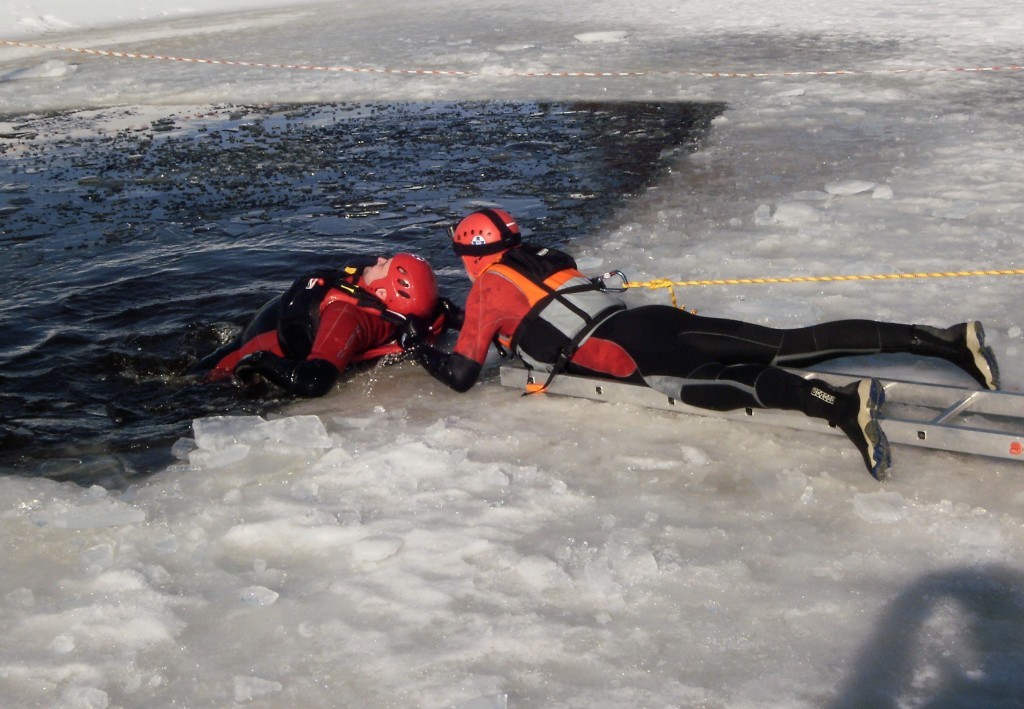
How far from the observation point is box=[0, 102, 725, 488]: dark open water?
5625 mm

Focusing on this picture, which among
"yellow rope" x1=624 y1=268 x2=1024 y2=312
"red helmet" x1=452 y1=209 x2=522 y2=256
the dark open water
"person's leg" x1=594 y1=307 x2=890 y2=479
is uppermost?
"red helmet" x1=452 y1=209 x2=522 y2=256

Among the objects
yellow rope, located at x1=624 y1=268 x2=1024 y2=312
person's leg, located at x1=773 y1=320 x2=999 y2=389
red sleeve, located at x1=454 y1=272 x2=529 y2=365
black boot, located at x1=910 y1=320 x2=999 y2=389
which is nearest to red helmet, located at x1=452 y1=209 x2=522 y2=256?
red sleeve, located at x1=454 y1=272 x2=529 y2=365

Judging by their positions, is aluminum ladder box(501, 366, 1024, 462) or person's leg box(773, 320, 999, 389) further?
person's leg box(773, 320, 999, 389)

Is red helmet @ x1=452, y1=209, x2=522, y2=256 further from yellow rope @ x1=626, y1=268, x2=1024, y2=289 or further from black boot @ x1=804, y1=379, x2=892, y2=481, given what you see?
black boot @ x1=804, y1=379, x2=892, y2=481

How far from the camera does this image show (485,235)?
16.4 feet

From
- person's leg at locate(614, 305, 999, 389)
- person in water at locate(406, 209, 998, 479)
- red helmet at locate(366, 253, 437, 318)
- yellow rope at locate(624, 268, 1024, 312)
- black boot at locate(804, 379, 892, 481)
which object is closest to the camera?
black boot at locate(804, 379, 892, 481)

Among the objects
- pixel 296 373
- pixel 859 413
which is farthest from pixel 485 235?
pixel 859 413

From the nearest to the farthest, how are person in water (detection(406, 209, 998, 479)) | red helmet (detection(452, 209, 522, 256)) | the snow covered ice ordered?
1. the snow covered ice
2. person in water (detection(406, 209, 998, 479))
3. red helmet (detection(452, 209, 522, 256))

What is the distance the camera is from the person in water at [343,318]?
5469 millimetres

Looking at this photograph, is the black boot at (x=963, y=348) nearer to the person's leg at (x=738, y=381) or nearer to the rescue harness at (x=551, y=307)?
the person's leg at (x=738, y=381)

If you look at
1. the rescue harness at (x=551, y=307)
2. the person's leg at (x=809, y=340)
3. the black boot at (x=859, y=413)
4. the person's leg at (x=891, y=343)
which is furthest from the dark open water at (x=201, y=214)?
the black boot at (x=859, y=413)

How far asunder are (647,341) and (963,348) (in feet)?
4.42

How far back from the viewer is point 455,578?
11.7 feet

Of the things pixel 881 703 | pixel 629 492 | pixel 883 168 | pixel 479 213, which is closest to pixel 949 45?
pixel 883 168
